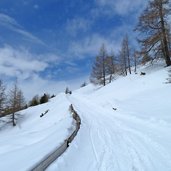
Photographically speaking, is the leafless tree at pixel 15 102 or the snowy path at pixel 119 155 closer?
the snowy path at pixel 119 155

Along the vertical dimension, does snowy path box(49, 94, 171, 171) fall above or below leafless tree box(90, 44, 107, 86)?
below

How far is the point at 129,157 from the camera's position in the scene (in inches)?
217

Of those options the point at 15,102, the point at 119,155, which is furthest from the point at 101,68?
the point at 119,155

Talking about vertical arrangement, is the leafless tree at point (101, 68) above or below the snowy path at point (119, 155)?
above

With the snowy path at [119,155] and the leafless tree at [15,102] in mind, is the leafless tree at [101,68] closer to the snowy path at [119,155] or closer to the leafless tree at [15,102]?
the leafless tree at [15,102]

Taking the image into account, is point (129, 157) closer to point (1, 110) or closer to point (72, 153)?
point (72, 153)

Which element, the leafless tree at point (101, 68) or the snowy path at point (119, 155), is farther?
the leafless tree at point (101, 68)

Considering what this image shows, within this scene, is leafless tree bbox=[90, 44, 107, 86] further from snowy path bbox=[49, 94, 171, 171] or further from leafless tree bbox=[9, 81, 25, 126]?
snowy path bbox=[49, 94, 171, 171]

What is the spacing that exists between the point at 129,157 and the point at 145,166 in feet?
2.59

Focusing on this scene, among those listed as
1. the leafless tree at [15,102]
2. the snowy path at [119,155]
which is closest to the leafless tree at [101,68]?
the leafless tree at [15,102]

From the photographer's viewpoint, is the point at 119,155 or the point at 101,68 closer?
the point at 119,155

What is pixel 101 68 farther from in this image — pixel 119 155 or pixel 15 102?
pixel 119 155

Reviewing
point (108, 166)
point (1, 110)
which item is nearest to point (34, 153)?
point (108, 166)

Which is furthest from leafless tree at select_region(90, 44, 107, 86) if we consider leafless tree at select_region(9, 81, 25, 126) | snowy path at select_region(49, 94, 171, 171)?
snowy path at select_region(49, 94, 171, 171)
